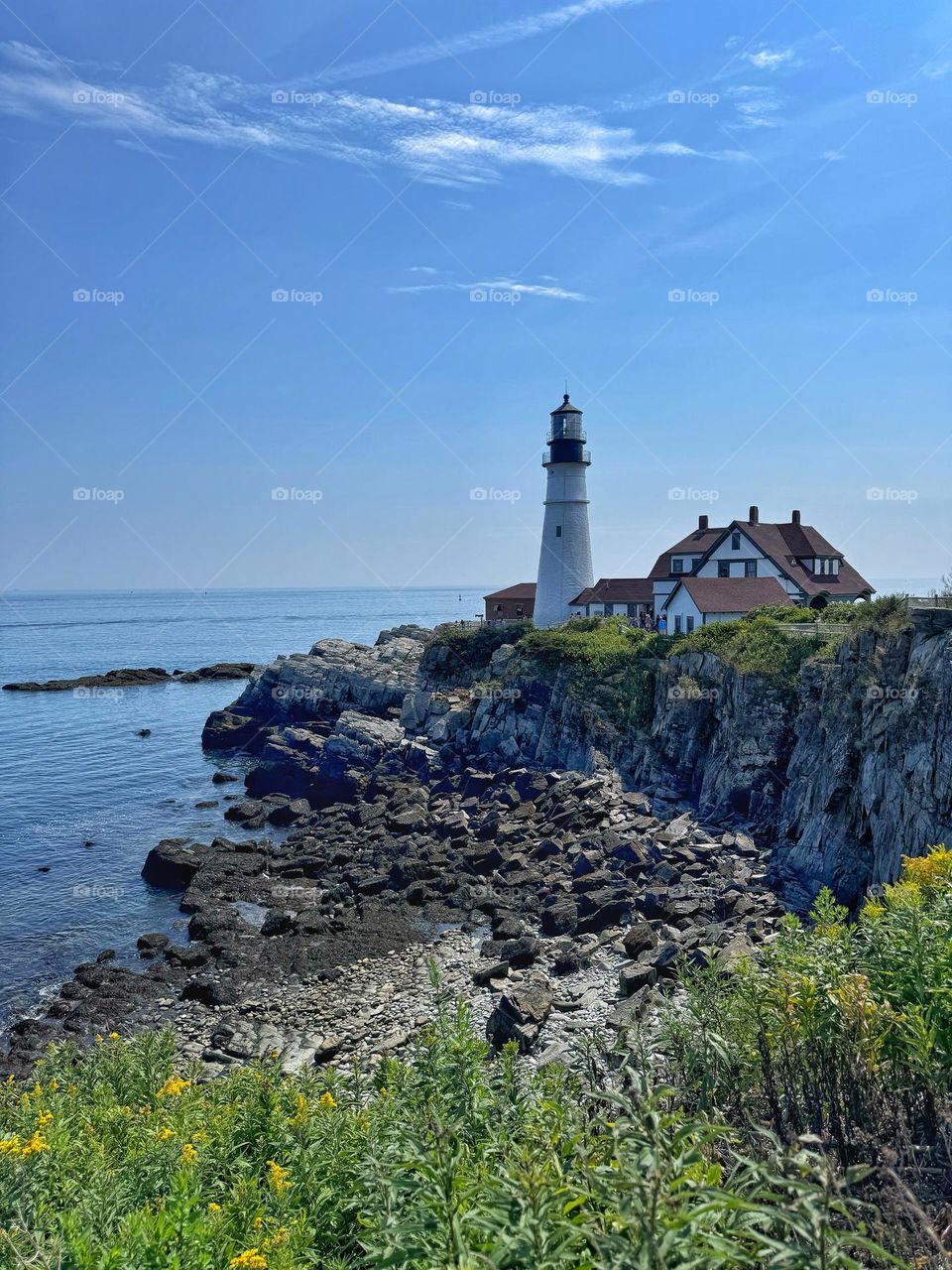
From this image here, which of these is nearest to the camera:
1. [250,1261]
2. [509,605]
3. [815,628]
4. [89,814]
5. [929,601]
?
[250,1261]

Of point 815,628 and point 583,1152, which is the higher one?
point 815,628

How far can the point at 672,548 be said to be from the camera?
176ft

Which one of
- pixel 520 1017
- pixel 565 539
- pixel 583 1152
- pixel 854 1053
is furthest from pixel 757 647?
pixel 583 1152

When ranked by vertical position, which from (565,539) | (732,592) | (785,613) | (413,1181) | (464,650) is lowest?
(413,1181)

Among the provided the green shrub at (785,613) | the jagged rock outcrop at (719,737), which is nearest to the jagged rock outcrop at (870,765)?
the jagged rock outcrop at (719,737)

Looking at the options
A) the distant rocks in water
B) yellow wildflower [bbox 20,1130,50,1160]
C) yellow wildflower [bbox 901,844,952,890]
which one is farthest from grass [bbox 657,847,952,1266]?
the distant rocks in water

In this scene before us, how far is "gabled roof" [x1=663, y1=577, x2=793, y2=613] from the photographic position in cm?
3978

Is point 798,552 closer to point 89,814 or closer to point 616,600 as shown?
point 616,600

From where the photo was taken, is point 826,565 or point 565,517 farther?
point 565,517

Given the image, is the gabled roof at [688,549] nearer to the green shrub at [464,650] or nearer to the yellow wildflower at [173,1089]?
the green shrub at [464,650]

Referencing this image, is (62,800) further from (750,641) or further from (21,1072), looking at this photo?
(750,641)

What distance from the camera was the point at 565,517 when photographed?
52.4 meters

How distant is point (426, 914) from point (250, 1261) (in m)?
20.2

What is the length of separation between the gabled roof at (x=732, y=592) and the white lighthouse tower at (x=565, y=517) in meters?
10.2
